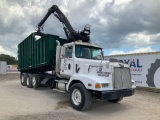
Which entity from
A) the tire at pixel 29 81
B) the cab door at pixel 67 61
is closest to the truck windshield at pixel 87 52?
the cab door at pixel 67 61

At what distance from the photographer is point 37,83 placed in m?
13.7

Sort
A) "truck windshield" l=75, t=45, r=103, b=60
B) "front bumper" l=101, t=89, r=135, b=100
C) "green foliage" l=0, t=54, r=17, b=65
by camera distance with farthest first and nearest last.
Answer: "green foliage" l=0, t=54, r=17, b=65, "truck windshield" l=75, t=45, r=103, b=60, "front bumper" l=101, t=89, r=135, b=100

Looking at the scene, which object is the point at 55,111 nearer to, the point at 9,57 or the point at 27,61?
the point at 27,61

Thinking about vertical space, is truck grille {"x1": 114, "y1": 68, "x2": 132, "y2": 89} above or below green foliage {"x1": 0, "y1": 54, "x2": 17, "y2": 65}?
below

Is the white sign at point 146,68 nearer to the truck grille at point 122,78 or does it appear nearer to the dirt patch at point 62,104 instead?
the truck grille at point 122,78

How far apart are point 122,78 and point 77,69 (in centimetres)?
204

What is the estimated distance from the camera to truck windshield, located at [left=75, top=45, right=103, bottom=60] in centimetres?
970

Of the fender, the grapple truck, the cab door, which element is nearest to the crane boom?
the grapple truck

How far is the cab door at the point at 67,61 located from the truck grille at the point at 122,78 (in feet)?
7.52

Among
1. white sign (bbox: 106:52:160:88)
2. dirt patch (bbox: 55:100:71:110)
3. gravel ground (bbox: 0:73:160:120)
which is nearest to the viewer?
gravel ground (bbox: 0:73:160:120)

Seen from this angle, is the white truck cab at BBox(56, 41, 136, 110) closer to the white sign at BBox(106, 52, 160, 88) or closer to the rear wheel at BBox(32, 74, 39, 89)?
the rear wheel at BBox(32, 74, 39, 89)

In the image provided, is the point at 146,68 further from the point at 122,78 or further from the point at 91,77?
the point at 91,77

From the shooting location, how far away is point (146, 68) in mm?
14734

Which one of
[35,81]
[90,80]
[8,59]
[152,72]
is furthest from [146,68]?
[8,59]
